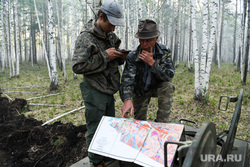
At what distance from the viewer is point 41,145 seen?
3.51m

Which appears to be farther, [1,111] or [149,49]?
[1,111]

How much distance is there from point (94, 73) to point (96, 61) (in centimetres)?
18

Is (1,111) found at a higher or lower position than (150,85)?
lower

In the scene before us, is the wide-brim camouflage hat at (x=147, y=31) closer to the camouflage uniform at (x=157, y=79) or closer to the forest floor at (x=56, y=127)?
the camouflage uniform at (x=157, y=79)

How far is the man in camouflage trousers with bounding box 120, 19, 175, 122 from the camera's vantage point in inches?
96.3

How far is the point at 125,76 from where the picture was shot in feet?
8.64

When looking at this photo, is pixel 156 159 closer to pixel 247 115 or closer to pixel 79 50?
pixel 79 50

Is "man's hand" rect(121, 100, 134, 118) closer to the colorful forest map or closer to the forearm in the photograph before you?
the colorful forest map

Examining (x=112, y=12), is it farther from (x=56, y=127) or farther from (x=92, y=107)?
(x=56, y=127)

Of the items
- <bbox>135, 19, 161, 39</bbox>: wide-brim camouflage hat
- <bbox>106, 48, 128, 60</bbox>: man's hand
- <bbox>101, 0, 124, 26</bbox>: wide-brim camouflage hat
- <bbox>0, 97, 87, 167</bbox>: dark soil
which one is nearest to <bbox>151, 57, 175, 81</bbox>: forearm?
<bbox>135, 19, 161, 39</bbox>: wide-brim camouflage hat

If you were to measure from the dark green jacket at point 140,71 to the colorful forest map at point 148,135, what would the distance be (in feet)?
2.46

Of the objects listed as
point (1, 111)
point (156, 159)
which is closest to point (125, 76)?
point (156, 159)

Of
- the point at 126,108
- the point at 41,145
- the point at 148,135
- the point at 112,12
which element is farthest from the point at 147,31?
the point at 41,145

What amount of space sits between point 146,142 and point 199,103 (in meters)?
4.76
